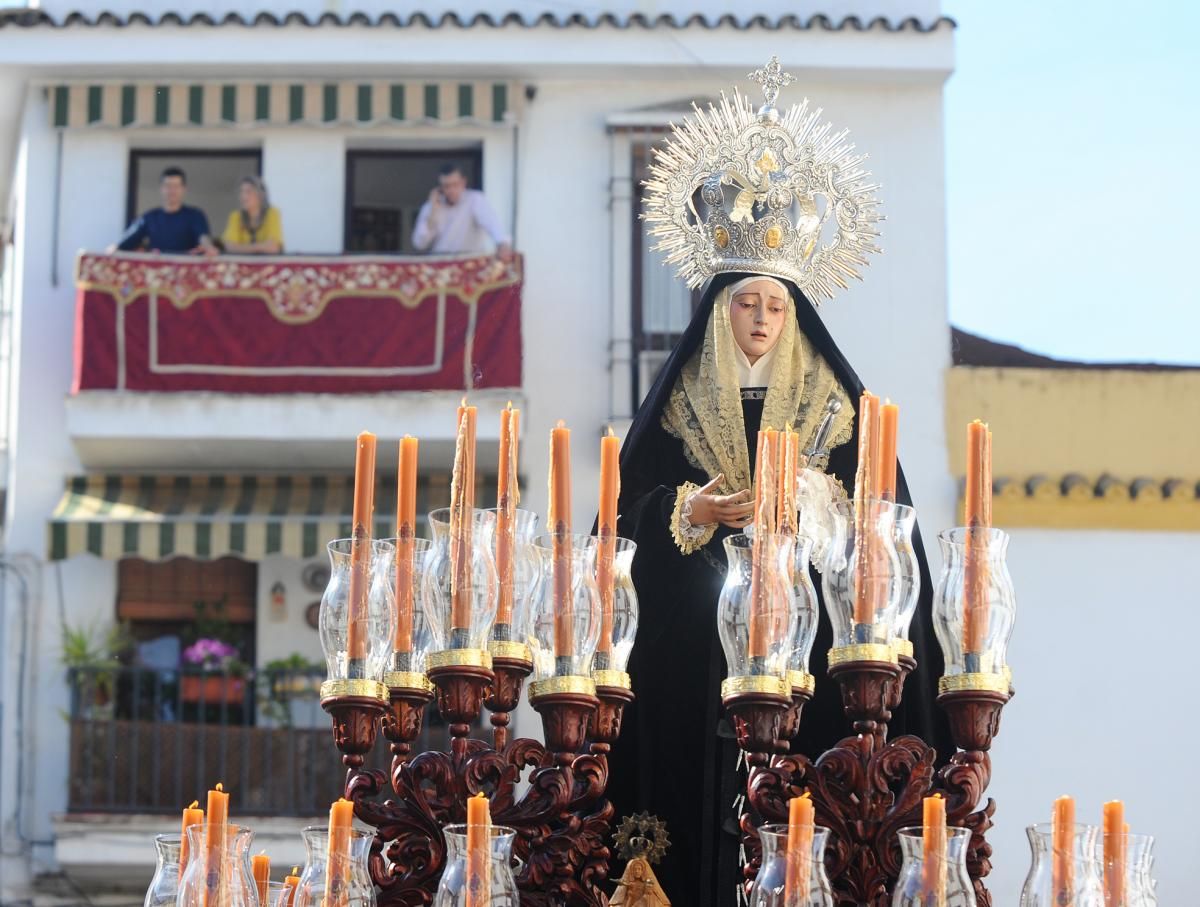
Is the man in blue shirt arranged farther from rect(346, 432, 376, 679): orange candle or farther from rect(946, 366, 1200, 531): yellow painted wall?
rect(346, 432, 376, 679): orange candle

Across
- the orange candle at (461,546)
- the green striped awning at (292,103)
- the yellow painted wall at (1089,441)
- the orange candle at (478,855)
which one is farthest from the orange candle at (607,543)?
the green striped awning at (292,103)

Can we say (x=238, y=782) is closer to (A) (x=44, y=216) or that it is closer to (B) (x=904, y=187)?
(A) (x=44, y=216)

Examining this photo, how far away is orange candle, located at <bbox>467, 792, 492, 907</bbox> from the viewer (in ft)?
14.5

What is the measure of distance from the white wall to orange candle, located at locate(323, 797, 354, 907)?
34.4 feet

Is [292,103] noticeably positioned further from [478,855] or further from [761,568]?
[478,855]

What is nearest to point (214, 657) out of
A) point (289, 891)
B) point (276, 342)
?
point (276, 342)

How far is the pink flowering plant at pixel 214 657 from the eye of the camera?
15.4 meters

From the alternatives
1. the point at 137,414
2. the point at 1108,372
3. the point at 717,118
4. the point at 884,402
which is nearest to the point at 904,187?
the point at 1108,372

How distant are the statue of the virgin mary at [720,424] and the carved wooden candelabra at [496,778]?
0.69 meters

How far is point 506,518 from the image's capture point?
16.4 feet

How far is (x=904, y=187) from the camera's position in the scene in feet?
53.0

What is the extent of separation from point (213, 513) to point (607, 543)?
10.9 meters

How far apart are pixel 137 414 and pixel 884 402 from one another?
36.3 feet

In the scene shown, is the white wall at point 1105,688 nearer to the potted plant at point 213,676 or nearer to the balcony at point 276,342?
the balcony at point 276,342
